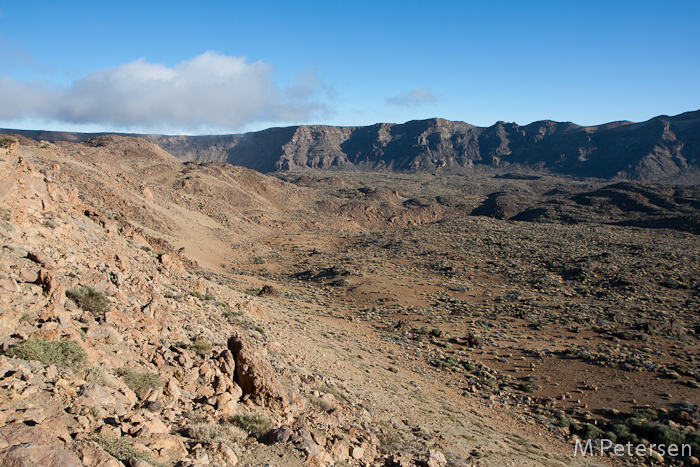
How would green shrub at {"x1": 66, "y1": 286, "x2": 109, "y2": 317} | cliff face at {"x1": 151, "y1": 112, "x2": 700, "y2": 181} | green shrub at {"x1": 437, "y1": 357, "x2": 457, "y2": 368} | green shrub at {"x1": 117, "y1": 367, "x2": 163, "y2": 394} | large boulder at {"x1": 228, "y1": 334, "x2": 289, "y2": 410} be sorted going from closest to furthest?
1. green shrub at {"x1": 117, "y1": 367, "x2": 163, "y2": 394}
2. large boulder at {"x1": 228, "y1": 334, "x2": 289, "y2": 410}
3. green shrub at {"x1": 66, "y1": 286, "x2": 109, "y2": 317}
4. green shrub at {"x1": 437, "y1": 357, "x2": 457, "y2": 368}
5. cliff face at {"x1": 151, "y1": 112, "x2": 700, "y2": 181}

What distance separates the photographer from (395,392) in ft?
31.7

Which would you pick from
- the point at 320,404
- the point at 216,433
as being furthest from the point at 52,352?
the point at 320,404

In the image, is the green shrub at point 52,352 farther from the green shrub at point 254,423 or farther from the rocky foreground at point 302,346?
the green shrub at point 254,423

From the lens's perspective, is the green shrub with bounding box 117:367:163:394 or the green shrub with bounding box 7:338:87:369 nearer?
the green shrub with bounding box 7:338:87:369

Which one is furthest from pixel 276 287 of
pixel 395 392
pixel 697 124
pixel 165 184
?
pixel 697 124

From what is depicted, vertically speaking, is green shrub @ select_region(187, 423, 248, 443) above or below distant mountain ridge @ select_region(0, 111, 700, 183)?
below

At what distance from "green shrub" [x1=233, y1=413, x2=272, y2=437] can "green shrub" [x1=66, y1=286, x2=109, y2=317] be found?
292 centimetres

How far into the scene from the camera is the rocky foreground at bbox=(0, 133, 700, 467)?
15.3ft

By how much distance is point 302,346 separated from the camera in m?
10.8

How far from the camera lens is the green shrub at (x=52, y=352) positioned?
4680 millimetres

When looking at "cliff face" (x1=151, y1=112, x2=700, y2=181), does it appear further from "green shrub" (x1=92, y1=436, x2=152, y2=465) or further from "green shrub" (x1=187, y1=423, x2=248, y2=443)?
"green shrub" (x1=92, y1=436, x2=152, y2=465)

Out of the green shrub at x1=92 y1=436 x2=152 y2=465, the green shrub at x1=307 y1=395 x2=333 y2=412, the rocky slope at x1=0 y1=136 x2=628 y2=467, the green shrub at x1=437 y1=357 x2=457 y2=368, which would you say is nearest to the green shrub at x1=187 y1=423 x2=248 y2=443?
the rocky slope at x1=0 y1=136 x2=628 y2=467

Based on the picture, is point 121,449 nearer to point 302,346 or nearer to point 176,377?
point 176,377

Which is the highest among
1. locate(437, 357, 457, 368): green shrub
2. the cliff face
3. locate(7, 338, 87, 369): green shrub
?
the cliff face
